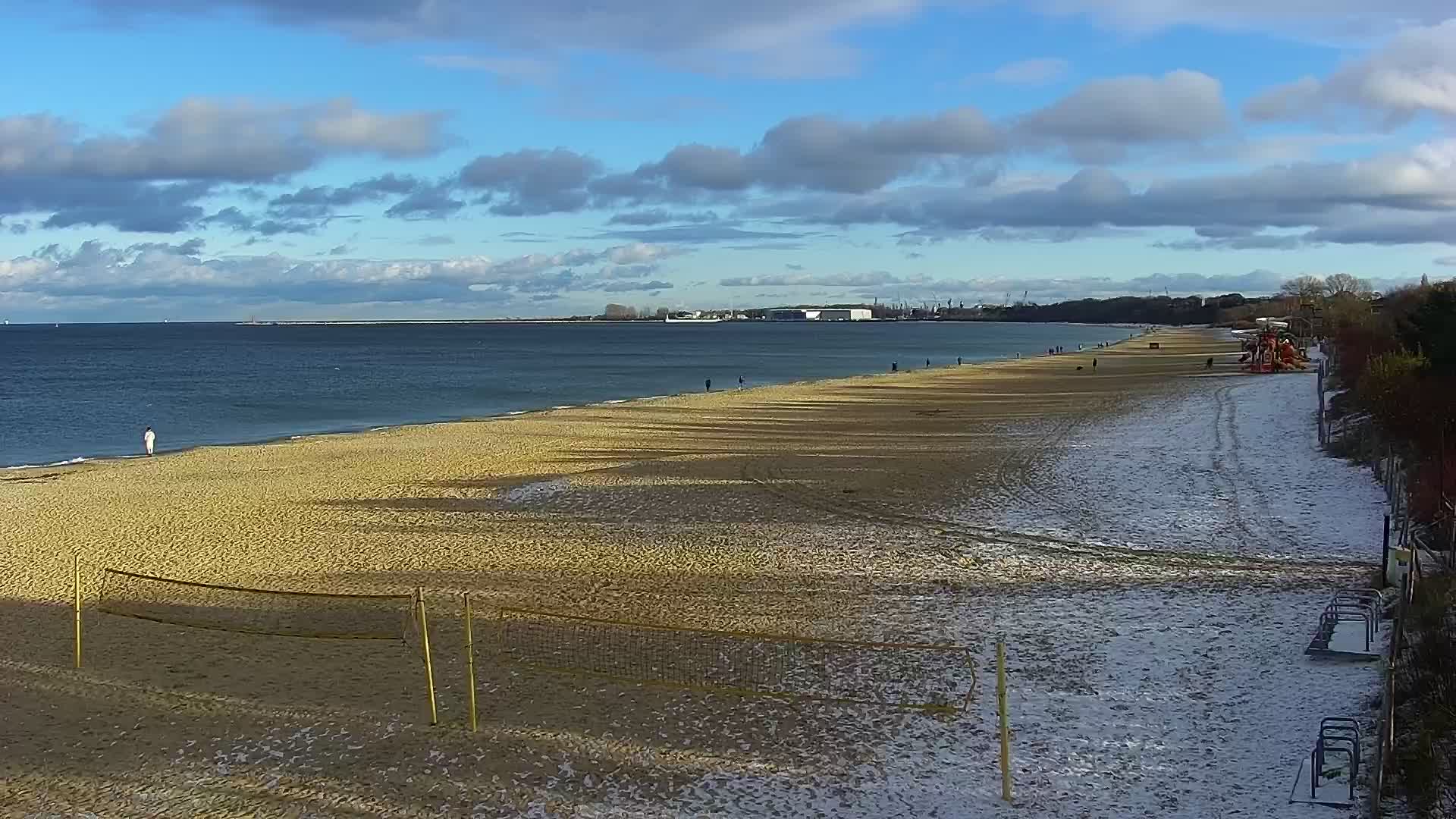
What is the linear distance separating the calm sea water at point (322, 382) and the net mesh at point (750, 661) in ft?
85.9

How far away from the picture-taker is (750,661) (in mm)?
10836

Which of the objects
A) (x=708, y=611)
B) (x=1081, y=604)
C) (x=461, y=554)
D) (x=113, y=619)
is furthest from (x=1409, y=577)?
(x=113, y=619)

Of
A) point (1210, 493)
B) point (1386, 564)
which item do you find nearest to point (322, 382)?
point (1210, 493)

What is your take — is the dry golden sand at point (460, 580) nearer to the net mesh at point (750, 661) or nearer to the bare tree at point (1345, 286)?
the net mesh at point (750, 661)

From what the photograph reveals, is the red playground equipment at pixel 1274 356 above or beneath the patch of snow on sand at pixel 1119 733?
above

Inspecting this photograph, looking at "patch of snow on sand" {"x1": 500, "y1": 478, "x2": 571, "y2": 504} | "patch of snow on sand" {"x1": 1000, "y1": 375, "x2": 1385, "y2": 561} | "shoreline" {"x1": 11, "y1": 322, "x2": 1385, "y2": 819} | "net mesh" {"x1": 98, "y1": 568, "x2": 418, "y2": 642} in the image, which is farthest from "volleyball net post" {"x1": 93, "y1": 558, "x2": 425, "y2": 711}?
"patch of snow on sand" {"x1": 1000, "y1": 375, "x2": 1385, "y2": 561}

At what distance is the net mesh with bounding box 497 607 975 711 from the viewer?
388 inches

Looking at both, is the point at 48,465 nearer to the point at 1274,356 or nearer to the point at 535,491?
the point at 535,491

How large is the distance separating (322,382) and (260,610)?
56.0 meters

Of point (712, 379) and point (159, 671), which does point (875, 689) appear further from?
point (712, 379)

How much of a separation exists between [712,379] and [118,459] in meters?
38.9

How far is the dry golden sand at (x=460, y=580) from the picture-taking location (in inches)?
332

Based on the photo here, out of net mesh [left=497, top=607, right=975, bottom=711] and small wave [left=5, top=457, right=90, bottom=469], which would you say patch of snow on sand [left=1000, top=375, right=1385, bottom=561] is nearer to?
net mesh [left=497, top=607, right=975, bottom=711]

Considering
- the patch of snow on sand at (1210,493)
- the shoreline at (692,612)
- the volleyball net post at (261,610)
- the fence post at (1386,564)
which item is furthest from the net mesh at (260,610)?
the fence post at (1386,564)
